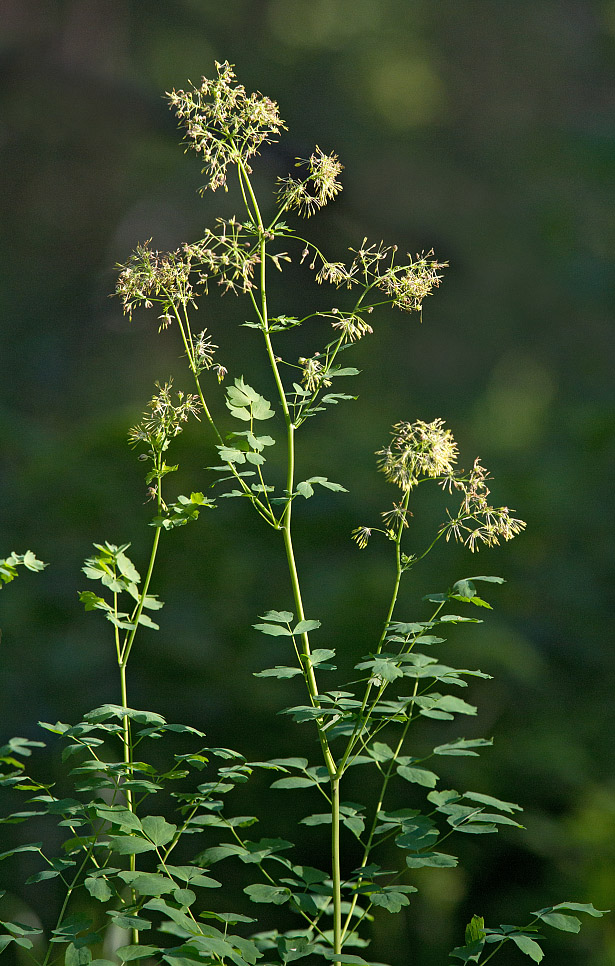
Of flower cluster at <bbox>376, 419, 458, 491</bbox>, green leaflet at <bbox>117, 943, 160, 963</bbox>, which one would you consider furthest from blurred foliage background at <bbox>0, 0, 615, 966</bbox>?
flower cluster at <bbox>376, 419, 458, 491</bbox>

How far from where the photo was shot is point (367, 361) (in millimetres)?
3697

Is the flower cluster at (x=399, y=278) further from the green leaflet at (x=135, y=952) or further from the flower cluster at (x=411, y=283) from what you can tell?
the green leaflet at (x=135, y=952)

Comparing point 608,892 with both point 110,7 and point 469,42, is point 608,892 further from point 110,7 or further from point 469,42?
point 110,7

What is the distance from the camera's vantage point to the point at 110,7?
16.8 ft

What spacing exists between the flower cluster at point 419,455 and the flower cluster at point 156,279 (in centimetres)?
27

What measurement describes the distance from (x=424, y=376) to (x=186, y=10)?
3239 millimetres

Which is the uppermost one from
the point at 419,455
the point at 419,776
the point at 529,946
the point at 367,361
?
the point at 367,361

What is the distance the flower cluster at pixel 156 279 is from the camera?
0.89 meters

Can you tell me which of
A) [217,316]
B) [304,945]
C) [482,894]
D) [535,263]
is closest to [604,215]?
[535,263]

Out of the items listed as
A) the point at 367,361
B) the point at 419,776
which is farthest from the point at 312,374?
the point at 367,361

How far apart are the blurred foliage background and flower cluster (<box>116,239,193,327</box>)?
1.36 m

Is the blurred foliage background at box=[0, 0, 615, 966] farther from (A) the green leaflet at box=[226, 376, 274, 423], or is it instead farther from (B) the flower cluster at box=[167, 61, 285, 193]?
(B) the flower cluster at box=[167, 61, 285, 193]

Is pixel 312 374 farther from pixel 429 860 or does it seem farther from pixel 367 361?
pixel 367 361

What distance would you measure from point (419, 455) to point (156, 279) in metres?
0.34
